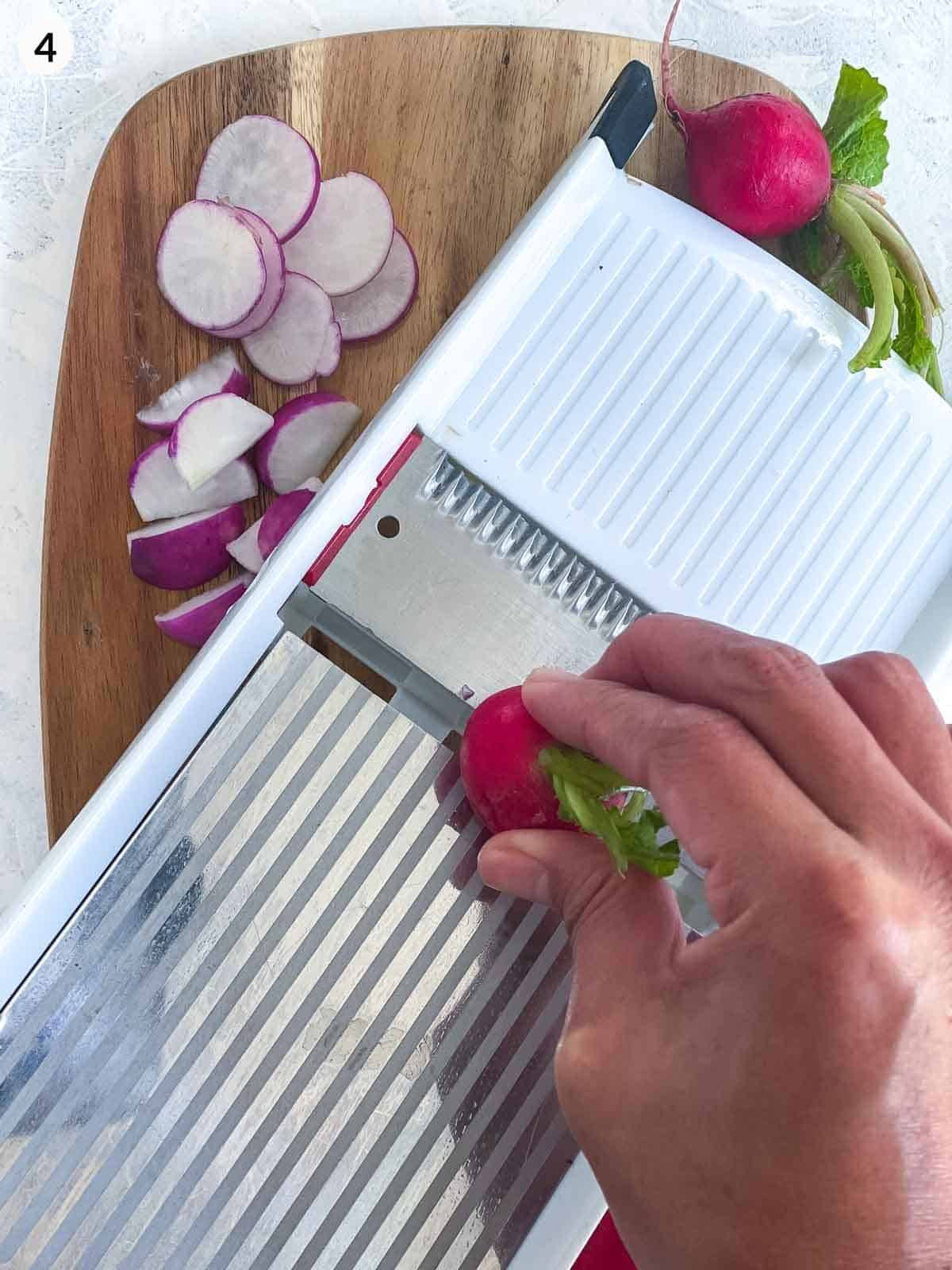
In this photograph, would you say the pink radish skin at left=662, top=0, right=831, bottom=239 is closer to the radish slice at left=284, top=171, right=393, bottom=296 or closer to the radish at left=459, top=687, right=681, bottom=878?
the radish slice at left=284, top=171, right=393, bottom=296

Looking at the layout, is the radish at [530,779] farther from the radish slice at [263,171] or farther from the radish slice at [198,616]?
the radish slice at [263,171]

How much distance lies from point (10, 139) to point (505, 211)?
1.82 ft

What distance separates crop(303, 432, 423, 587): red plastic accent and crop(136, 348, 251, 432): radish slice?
0.31 meters

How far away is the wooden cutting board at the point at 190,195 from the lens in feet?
3.60

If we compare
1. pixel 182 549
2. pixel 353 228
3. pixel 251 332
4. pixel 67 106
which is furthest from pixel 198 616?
pixel 67 106

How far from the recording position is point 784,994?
0.54m

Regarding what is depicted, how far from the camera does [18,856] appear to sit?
1.21 meters

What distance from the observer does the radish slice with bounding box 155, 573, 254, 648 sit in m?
1.08

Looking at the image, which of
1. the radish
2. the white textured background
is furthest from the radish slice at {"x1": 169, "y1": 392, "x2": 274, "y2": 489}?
the radish

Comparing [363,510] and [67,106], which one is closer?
[363,510]

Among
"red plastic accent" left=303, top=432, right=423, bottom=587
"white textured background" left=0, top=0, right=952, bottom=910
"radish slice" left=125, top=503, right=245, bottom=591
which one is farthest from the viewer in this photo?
"white textured background" left=0, top=0, right=952, bottom=910

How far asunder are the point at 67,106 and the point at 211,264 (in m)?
0.33

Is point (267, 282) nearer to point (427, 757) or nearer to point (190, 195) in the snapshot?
point (190, 195)

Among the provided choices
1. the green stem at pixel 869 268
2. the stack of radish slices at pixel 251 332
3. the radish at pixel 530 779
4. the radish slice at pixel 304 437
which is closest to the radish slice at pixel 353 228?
the stack of radish slices at pixel 251 332
